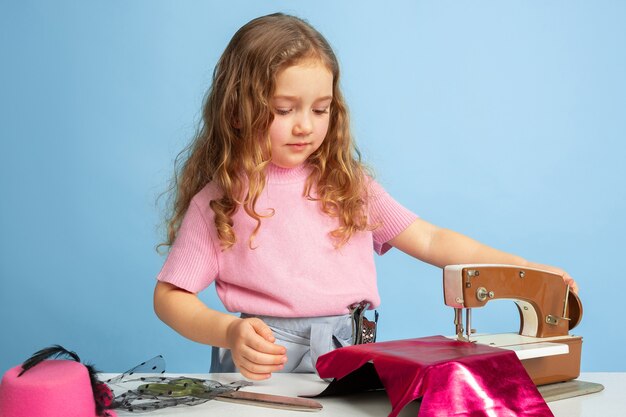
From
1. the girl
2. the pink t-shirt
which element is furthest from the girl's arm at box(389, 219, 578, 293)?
the pink t-shirt

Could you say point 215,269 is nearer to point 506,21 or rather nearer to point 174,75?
point 174,75

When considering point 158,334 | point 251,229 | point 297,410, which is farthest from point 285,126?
point 158,334

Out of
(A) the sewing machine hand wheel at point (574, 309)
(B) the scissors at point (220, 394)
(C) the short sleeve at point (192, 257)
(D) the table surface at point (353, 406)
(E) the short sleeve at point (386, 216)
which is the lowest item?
(D) the table surface at point (353, 406)

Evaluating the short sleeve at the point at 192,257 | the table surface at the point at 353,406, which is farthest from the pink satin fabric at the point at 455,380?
the short sleeve at the point at 192,257

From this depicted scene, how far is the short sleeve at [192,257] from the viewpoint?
1623 millimetres

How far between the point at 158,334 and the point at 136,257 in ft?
1.13

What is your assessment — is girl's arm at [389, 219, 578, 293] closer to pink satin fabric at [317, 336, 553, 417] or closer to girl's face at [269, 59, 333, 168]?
girl's face at [269, 59, 333, 168]

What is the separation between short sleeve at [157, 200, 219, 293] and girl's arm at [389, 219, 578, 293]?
39 centimetres

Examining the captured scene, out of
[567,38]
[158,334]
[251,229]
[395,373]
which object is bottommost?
[158,334]

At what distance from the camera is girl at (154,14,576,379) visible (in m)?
1.61

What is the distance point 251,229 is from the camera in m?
1.69

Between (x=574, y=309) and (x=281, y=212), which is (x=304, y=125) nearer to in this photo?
(x=281, y=212)

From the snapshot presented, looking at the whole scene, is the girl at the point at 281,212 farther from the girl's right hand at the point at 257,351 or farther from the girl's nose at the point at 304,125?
the girl's right hand at the point at 257,351

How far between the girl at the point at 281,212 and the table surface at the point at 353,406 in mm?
226
